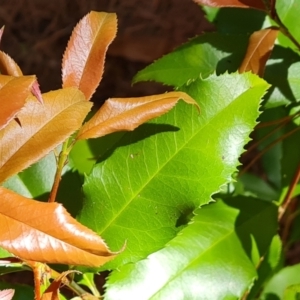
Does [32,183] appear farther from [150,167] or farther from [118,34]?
[118,34]

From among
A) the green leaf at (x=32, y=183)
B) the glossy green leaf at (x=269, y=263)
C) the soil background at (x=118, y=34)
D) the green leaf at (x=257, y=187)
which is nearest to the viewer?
the green leaf at (x=32, y=183)

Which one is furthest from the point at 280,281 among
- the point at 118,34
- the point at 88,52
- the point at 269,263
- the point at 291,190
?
the point at 118,34

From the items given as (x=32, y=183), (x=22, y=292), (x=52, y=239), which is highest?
(x=52, y=239)

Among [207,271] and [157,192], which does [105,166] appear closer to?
[157,192]

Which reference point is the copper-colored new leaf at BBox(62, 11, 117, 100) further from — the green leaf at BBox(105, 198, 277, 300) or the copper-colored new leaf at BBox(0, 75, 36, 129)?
the green leaf at BBox(105, 198, 277, 300)

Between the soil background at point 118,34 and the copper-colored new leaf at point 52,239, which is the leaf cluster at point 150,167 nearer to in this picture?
the copper-colored new leaf at point 52,239

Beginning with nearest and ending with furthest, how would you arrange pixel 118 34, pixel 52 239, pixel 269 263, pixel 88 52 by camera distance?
pixel 52 239 → pixel 88 52 → pixel 269 263 → pixel 118 34

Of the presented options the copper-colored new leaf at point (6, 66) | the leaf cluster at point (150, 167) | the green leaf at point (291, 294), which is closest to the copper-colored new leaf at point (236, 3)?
the leaf cluster at point (150, 167)

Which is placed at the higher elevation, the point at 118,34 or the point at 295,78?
the point at 295,78
